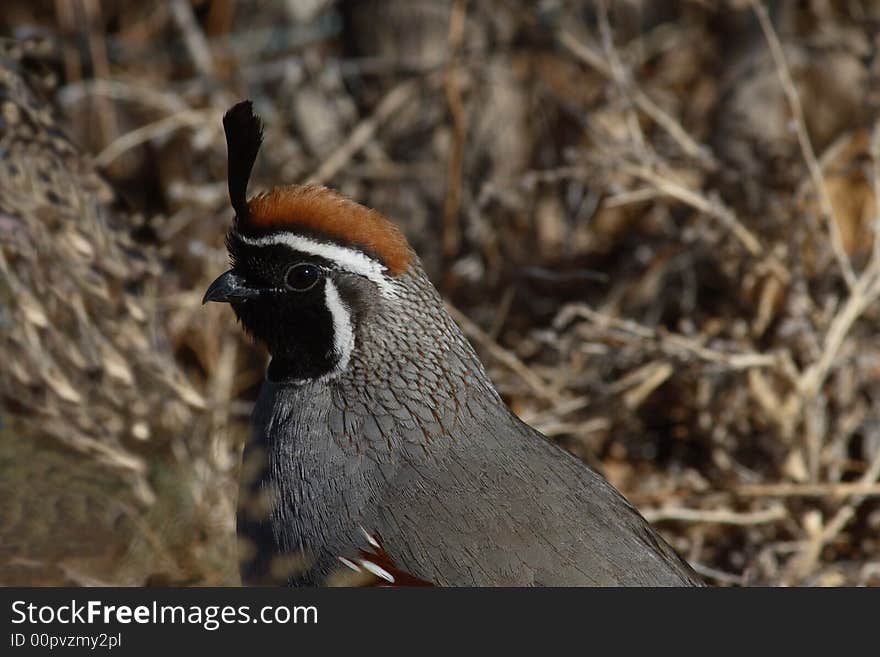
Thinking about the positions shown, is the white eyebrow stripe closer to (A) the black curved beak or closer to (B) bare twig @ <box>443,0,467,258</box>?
(A) the black curved beak

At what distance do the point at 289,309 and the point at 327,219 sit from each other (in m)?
0.21

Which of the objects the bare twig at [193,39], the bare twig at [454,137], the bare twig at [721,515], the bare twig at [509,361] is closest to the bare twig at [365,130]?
the bare twig at [454,137]

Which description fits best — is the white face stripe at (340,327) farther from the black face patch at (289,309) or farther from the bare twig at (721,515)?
the bare twig at (721,515)

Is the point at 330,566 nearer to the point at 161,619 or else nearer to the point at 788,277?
the point at 161,619

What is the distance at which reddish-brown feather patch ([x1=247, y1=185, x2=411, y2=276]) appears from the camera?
261 cm

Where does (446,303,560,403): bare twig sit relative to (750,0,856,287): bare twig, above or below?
below

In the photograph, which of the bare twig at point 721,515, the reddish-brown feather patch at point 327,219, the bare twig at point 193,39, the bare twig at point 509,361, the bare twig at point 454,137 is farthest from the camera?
the bare twig at point 193,39

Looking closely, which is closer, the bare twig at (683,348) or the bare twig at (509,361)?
the bare twig at (683,348)

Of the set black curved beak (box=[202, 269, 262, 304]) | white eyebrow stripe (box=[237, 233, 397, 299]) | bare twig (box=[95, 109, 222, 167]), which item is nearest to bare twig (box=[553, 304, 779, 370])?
white eyebrow stripe (box=[237, 233, 397, 299])

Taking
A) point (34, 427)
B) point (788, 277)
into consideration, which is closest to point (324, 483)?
point (34, 427)

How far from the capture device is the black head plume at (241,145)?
2.66m

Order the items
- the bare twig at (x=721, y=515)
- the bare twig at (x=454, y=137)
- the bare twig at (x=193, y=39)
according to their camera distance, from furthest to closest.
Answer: the bare twig at (x=193, y=39), the bare twig at (x=454, y=137), the bare twig at (x=721, y=515)

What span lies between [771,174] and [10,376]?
2443 millimetres

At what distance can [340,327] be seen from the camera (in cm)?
267
